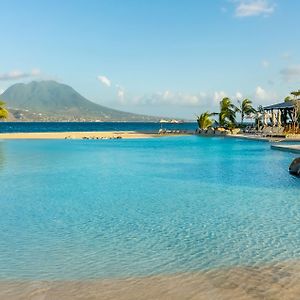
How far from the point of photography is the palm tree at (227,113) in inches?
1955

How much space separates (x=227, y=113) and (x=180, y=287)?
4585 cm

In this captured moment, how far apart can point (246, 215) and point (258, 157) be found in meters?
13.1

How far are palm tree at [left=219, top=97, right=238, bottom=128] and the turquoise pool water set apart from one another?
113ft

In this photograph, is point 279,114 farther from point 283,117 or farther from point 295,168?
point 295,168

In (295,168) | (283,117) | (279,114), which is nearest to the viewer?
(295,168)

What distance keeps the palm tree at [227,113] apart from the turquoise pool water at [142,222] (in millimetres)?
34444

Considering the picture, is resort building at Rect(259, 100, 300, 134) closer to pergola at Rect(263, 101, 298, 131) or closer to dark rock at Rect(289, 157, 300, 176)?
pergola at Rect(263, 101, 298, 131)

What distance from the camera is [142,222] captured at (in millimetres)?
8195

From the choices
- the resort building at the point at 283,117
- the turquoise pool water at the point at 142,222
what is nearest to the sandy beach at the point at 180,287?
the turquoise pool water at the point at 142,222

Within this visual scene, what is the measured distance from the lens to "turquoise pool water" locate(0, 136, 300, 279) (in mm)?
5836

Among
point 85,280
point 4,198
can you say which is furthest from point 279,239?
point 4,198

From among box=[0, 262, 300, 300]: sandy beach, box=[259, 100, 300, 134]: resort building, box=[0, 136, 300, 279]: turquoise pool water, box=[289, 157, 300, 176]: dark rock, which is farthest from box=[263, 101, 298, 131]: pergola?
box=[0, 262, 300, 300]: sandy beach

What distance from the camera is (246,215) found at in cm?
877

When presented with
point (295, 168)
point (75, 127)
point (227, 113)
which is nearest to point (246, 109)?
point (227, 113)
